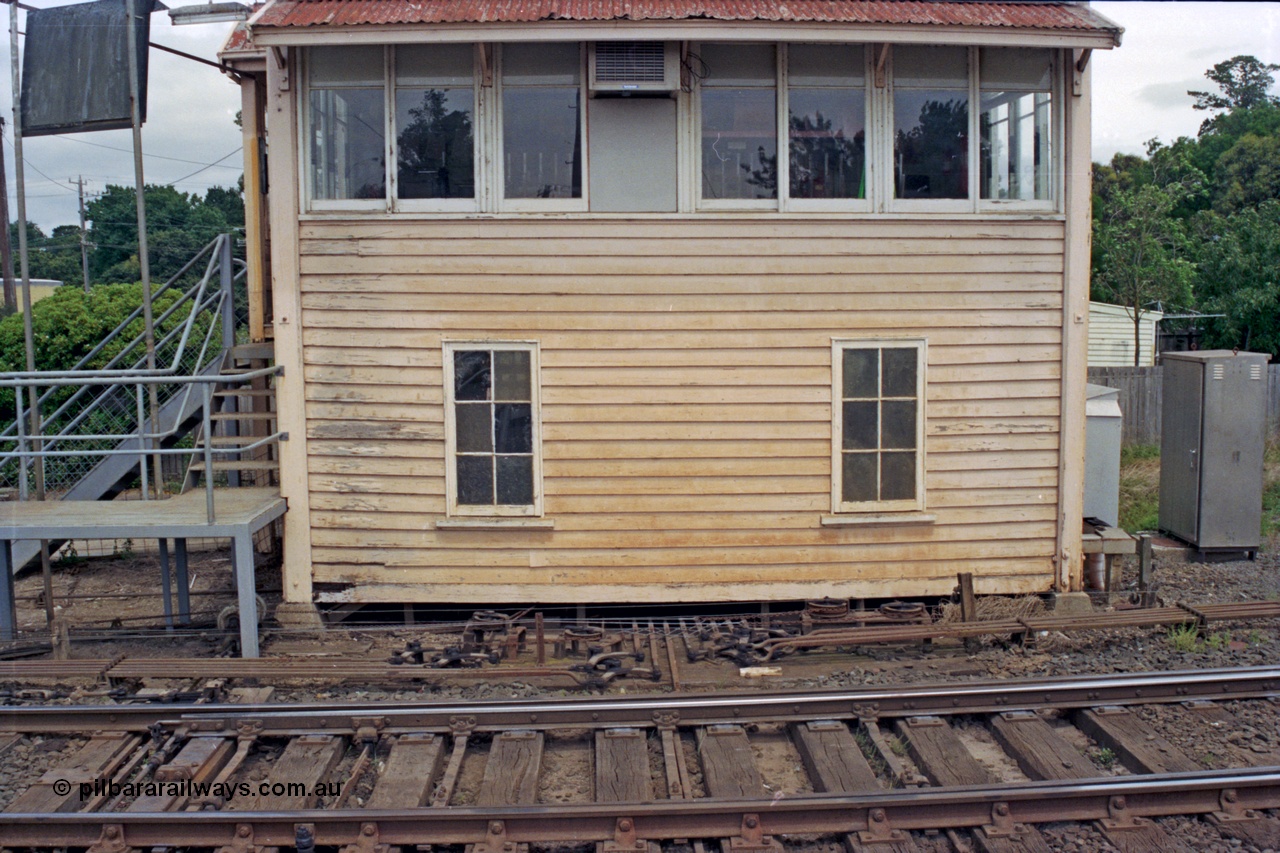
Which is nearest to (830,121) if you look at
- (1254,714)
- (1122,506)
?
(1254,714)

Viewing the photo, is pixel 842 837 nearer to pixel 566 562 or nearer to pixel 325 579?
pixel 566 562

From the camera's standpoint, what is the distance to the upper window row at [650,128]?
8.40 metres

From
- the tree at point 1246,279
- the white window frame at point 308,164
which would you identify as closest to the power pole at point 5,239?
the white window frame at point 308,164

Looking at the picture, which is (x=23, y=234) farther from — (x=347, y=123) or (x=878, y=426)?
(x=878, y=426)

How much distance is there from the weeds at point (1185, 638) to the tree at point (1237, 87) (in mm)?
40718

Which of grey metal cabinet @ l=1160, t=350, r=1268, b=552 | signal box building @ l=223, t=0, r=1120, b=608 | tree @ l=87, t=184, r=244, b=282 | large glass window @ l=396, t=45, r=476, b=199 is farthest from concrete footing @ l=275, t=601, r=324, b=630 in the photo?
tree @ l=87, t=184, r=244, b=282

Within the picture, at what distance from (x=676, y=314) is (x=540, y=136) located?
1892 mm

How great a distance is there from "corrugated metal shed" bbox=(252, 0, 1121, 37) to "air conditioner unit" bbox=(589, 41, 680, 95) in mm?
298

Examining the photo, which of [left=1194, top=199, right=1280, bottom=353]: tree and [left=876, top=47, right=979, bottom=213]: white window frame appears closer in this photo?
[left=876, top=47, right=979, bottom=213]: white window frame

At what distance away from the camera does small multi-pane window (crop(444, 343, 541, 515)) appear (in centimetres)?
845

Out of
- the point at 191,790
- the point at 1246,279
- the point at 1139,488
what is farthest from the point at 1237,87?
the point at 191,790

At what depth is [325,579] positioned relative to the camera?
860 centimetres

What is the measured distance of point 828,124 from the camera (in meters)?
8.55

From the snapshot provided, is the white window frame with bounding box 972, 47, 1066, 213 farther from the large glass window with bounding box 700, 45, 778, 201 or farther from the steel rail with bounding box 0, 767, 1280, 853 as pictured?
the steel rail with bounding box 0, 767, 1280, 853
